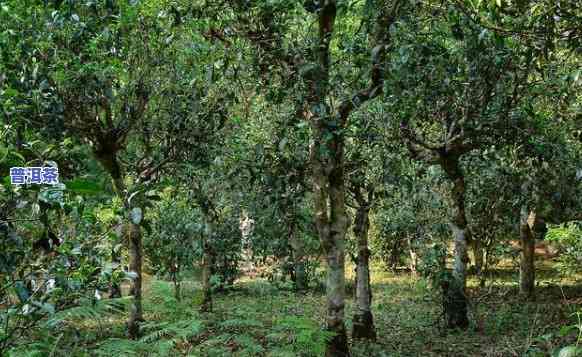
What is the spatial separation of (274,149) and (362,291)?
4.49 m

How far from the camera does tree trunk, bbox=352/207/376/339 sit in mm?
11109

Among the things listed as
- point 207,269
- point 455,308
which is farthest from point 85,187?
point 207,269

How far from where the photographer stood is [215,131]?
34.6 feet

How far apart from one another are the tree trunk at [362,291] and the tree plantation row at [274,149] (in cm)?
7

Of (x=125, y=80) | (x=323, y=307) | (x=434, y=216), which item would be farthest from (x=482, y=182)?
(x=125, y=80)

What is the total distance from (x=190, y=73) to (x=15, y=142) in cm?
567

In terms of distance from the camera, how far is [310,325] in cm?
683

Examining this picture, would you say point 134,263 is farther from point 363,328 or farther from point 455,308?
point 455,308

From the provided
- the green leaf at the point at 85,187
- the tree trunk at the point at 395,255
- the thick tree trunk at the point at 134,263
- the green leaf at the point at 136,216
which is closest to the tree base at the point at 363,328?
the thick tree trunk at the point at 134,263

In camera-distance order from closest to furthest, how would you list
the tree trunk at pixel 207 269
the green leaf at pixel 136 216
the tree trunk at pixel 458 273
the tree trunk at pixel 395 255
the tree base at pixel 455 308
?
the green leaf at pixel 136 216, the tree trunk at pixel 458 273, the tree base at pixel 455 308, the tree trunk at pixel 207 269, the tree trunk at pixel 395 255

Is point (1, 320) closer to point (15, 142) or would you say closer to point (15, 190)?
point (15, 190)

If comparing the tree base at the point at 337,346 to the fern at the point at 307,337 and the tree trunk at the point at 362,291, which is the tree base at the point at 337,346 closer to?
the fern at the point at 307,337

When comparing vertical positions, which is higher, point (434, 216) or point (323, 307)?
point (434, 216)

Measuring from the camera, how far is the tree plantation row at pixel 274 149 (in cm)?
380
